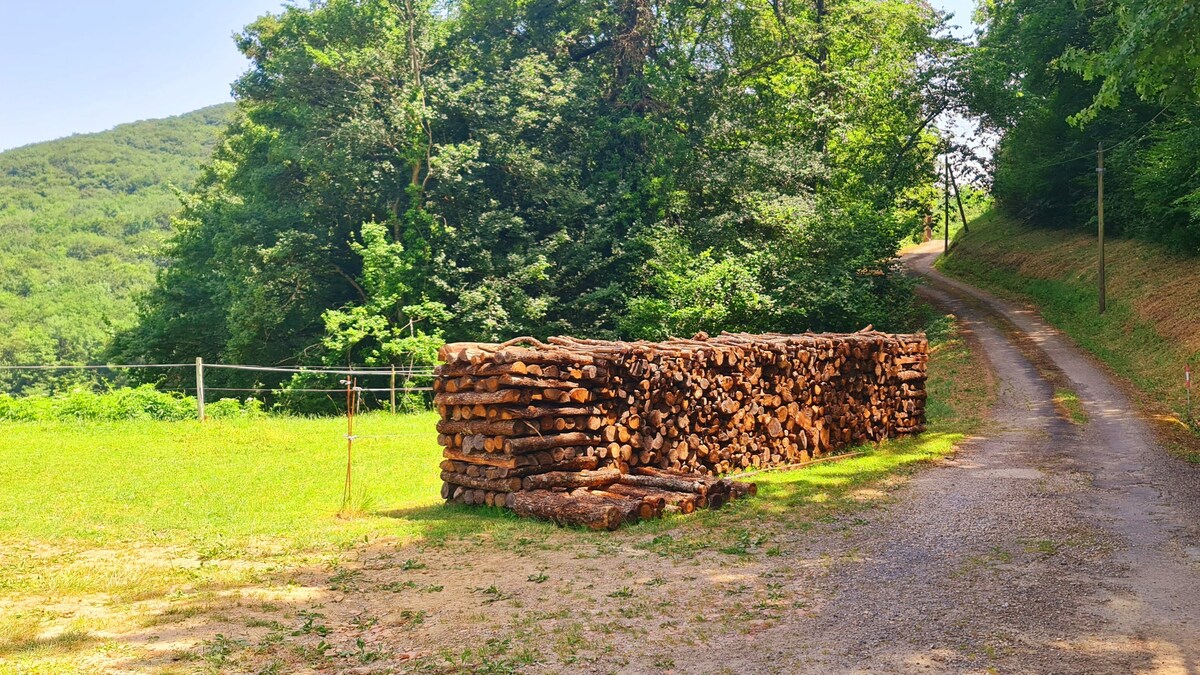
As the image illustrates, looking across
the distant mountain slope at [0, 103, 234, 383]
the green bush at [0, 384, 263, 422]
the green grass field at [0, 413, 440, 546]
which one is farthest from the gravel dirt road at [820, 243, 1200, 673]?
the distant mountain slope at [0, 103, 234, 383]

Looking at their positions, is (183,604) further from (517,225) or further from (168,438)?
(517,225)

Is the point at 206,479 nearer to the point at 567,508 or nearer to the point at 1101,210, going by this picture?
the point at 567,508

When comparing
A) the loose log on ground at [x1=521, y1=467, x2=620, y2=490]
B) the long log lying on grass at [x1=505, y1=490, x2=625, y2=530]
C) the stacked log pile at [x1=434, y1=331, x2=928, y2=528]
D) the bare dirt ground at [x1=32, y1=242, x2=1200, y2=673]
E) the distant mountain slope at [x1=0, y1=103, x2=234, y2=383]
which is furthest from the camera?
the distant mountain slope at [x1=0, y1=103, x2=234, y2=383]

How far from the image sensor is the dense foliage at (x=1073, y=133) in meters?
24.6

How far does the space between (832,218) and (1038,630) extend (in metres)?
21.8

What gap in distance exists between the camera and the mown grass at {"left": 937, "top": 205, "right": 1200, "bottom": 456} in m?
21.3

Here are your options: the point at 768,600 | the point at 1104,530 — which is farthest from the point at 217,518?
the point at 1104,530

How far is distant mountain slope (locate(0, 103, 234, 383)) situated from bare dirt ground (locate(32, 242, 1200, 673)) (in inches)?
1195

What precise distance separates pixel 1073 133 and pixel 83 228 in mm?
64356

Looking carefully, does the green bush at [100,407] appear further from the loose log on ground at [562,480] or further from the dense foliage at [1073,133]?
the dense foliage at [1073,133]

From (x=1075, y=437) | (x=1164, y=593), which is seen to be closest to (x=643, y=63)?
(x=1075, y=437)

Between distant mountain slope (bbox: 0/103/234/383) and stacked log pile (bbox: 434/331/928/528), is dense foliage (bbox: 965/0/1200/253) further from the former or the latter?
distant mountain slope (bbox: 0/103/234/383)

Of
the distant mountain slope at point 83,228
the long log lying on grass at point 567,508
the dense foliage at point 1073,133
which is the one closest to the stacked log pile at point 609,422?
the long log lying on grass at point 567,508

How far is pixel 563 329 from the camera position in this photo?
2530 cm
